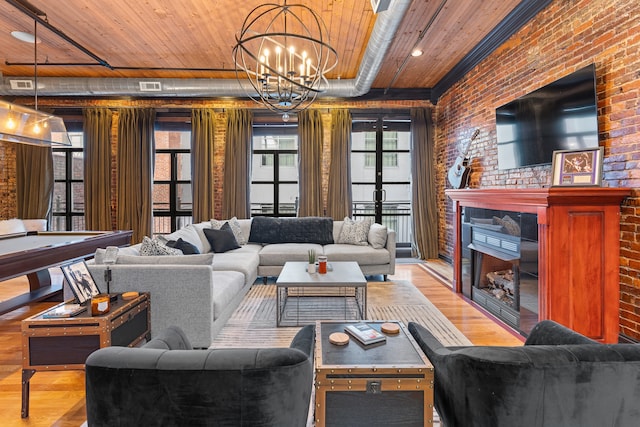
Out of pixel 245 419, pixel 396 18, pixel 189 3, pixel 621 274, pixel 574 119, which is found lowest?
pixel 245 419

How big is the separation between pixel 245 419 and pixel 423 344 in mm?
867

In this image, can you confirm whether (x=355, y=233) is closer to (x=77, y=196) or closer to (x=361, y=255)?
(x=361, y=255)

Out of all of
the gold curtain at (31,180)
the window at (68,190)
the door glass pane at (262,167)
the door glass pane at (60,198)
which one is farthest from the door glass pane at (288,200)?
the gold curtain at (31,180)

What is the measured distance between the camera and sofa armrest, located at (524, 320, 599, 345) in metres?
1.50

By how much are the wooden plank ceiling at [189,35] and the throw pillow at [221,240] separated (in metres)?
2.46

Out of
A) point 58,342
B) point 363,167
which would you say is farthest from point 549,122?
point 58,342

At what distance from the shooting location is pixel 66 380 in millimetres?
2381

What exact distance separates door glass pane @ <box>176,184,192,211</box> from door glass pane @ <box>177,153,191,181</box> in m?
0.16

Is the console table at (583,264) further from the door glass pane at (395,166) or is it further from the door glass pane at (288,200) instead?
the door glass pane at (288,200)

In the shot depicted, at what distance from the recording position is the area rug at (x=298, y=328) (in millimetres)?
2971

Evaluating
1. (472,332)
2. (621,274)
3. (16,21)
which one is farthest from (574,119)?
(16,21)

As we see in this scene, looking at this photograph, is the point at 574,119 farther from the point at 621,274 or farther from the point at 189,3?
the point at 189,3

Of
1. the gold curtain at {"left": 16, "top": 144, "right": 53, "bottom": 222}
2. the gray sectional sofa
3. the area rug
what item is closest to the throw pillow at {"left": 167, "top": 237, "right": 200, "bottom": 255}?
the gray sectional sofa

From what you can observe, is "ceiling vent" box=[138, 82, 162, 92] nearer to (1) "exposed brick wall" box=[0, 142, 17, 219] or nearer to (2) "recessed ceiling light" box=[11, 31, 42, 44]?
(2) "recessed ceiling light" box=[11, 31, 42, 44]
